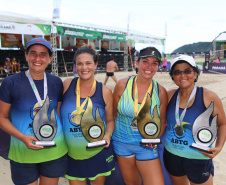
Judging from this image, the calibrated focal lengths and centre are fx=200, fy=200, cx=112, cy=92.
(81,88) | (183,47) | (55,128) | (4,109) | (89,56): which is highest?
(183,47)

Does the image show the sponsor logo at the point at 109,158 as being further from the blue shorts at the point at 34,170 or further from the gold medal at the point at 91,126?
the blue shorts at the point at 34,170

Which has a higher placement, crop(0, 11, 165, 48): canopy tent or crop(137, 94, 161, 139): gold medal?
crop(0, 11, 165, 48): canopy tent

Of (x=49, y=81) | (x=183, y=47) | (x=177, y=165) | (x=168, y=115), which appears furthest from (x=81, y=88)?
(x=183, y=47)

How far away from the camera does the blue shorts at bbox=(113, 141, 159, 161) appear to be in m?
1.99

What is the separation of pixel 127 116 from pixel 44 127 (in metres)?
0.80

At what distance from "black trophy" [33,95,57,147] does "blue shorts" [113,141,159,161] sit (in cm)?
72

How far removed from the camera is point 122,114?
2.03m

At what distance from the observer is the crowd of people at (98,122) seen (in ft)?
5.64

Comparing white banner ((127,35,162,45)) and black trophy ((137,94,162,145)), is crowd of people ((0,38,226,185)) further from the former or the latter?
white banner ((127,35,162,45))

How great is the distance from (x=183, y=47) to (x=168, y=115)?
109 metres

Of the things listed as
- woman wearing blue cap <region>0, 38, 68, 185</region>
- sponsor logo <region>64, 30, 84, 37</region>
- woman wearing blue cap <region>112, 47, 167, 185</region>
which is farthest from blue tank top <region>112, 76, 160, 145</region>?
sponsor logo <region>64, 30, 84, 37</region>

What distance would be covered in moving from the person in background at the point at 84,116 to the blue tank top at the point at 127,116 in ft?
0.34

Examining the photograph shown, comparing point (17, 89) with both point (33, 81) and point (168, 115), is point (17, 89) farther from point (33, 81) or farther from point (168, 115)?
point (168, 115)

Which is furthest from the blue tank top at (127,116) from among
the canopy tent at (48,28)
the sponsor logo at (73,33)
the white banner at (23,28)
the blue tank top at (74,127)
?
the sponsor logo at (73,33)
